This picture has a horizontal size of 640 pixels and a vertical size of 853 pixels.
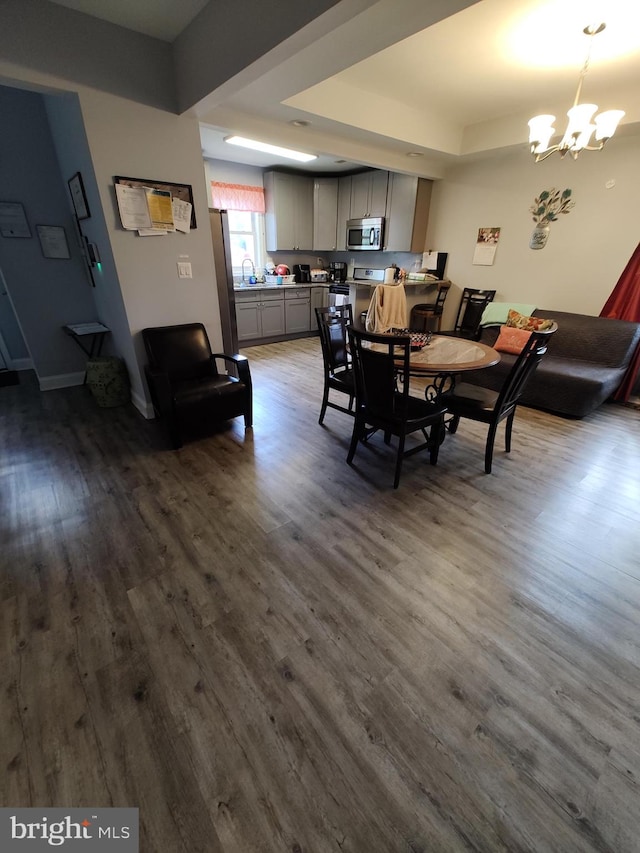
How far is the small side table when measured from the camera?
11.4 feet

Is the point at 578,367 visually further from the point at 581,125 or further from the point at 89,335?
the point at 89,335

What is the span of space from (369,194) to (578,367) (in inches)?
160

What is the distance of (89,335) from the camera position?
12.2ft

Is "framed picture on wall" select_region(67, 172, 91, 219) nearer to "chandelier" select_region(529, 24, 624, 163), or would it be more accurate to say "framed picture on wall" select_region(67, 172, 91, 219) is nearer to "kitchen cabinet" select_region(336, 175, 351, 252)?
"chandelier" select_region(529, 24, 624, 163)

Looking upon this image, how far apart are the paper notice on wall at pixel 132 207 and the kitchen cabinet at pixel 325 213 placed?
13.2 feet

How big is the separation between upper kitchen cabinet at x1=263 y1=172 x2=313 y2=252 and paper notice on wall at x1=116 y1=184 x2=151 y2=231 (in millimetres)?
3525

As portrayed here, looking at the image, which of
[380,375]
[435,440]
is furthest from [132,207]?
[435,440]

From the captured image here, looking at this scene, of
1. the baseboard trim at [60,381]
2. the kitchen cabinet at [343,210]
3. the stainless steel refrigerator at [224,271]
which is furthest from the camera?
the kitchen cabinet at [343,210]

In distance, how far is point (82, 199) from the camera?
118 inches

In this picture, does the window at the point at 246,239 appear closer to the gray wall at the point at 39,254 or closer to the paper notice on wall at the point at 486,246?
the gray wall at the point at 39,254

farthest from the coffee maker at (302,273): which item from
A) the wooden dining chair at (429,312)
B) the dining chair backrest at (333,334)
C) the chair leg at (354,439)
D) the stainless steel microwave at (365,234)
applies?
the chair leg at (354,439)

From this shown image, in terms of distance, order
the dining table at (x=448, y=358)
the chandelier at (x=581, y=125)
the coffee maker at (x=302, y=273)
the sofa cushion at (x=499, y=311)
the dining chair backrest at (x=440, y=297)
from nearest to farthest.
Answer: the dining table at (x=448, y=358)
the chandelier at (x=581, y=125)
the sofa cushion at (x=499, y=311)
the dining chair backrest at (x=440, y=297)
the coffee maker at (x=302, y=273)

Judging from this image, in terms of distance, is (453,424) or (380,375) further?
(453,424)

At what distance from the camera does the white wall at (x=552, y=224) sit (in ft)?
11.9
